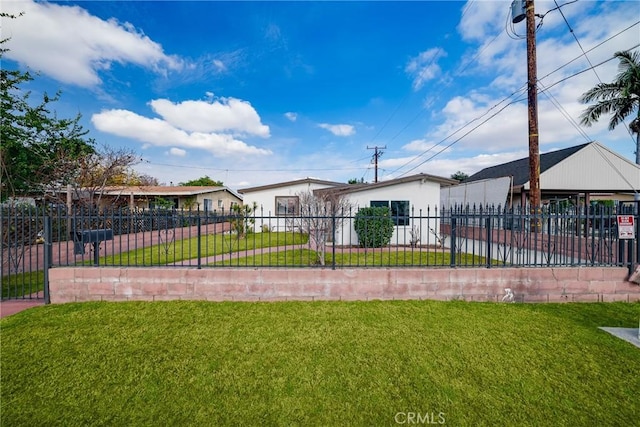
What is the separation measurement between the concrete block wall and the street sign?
684 millimetres

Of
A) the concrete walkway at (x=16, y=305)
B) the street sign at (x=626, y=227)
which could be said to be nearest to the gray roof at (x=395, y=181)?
Result: the street sign at (x=626, y=227)

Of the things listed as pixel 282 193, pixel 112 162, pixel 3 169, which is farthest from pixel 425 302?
pixel 3 169

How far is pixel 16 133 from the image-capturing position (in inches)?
578

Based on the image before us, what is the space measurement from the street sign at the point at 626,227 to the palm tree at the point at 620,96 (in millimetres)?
16253

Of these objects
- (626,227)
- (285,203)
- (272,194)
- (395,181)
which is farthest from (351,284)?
(272,194)

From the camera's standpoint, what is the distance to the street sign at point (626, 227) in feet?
16.0

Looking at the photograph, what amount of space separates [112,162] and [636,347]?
19685 millimetres

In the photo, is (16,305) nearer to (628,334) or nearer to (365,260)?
(365,260)

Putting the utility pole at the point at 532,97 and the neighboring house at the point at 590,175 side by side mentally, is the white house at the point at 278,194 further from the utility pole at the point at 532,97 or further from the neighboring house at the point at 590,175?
the neighboring house at the point at 590,175

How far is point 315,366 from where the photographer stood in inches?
122

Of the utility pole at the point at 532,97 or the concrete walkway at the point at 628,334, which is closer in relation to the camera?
the concrete walkway at the point at 628,334

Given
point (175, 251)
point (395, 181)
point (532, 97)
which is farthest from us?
point (395, 181)

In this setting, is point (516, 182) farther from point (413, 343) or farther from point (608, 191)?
point (413, 343)

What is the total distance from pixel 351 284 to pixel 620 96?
21343mm
